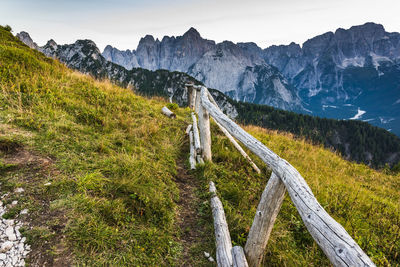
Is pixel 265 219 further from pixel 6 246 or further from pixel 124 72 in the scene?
pixel 124 72

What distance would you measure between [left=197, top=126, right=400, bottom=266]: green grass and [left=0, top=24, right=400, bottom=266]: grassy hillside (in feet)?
0.08

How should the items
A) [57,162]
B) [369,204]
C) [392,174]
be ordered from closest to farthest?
[57,162] < [369,204] < [392,174]

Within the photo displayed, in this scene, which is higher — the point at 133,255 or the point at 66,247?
the point at 66,247

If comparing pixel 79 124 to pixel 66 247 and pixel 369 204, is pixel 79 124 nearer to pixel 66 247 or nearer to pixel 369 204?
pixel 66 247

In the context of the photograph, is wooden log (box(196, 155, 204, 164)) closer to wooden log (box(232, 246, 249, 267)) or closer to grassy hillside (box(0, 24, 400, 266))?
grassy hillside (box(0, 24, 400, 266))

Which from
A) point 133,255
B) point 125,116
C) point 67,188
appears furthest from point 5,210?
point 125,116

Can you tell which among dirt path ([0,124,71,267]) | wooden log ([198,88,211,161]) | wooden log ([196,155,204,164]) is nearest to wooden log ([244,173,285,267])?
dirt path ([0,124,71,267])

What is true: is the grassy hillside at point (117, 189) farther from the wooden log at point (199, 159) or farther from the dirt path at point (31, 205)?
the wooden log at point (199, 159)

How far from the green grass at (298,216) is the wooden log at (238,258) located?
49 cm

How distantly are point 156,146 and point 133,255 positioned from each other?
3509 millimetres

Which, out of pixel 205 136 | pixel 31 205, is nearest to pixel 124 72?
pixel 205 136

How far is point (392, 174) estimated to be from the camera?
8.36m

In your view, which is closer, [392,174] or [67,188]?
[67,188]

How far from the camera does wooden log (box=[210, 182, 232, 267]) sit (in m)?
2.57
